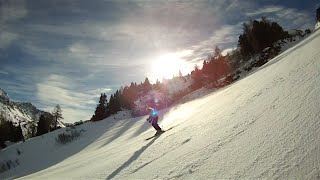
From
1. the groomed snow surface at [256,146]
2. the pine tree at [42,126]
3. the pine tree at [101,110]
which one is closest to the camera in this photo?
the groomed snow surface at [256,146]

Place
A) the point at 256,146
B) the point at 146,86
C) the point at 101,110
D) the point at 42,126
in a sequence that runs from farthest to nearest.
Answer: the point at 146,86 < the point at 101,110 < the point at 42,126 < the point at 256,146

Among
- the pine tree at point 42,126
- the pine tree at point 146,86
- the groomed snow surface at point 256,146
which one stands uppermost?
the pine tree at point 146,86

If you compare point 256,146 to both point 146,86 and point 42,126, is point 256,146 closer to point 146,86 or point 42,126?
point 42,126

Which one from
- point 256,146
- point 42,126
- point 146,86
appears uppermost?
point 146,86

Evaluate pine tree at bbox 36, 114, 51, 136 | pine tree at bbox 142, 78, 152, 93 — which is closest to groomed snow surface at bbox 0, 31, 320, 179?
pine tree at bbox 36, 114, 51, 136

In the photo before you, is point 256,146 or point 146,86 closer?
point 256,146

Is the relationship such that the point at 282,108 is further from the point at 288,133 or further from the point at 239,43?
the point at 239,43

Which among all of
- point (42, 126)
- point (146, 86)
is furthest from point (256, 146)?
point (146, 86)

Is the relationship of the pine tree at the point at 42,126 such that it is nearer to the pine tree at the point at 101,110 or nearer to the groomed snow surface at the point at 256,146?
the pine tree at the point at 101,110

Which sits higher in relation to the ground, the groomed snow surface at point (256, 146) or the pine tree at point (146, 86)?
the pine tree at point (146, 86)

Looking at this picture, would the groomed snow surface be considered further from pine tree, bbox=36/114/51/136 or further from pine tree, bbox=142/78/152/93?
pine tree, bbox=142/78/152/93

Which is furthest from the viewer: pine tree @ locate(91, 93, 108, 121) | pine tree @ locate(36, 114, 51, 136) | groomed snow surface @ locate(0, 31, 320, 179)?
pine tree @ locate(91, 93, 108, 121)

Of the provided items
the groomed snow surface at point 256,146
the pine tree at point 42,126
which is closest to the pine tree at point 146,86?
the pine tree at point 42,126

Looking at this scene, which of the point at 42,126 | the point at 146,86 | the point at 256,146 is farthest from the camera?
the point at 146,86
